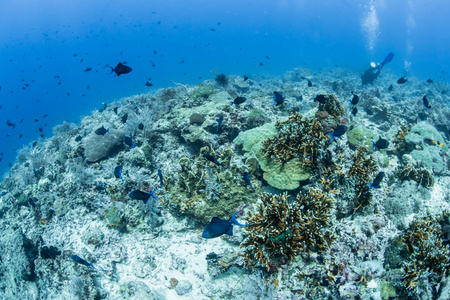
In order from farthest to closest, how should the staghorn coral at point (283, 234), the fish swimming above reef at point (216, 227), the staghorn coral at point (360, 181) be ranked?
the staghorn coral at point (360, 181)
the staghorn coral at point (283, 234)
the fish swimming above reef at point (216, 227)

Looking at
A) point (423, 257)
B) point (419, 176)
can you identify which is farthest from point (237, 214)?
point (419, 176)

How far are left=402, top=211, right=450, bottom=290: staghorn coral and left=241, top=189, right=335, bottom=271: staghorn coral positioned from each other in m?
1.07

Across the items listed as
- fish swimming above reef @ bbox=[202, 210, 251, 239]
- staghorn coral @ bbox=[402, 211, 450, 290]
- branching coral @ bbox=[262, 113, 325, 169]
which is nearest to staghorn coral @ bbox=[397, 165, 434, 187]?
staghorn coral @ bbox=[402, 211, 450, 290]

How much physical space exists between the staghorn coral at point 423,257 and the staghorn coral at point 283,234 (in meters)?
1.07

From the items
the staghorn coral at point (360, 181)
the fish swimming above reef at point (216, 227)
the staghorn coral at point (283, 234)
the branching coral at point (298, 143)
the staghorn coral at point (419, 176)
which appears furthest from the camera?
the staghorn coral at point (419, 176)

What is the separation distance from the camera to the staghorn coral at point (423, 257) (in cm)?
287

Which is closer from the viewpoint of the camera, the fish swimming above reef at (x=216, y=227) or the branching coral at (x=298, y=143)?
the fish swimming above reef at (x=216, y=227)

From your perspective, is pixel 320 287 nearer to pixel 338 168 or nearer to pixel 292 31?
pixel 338 168

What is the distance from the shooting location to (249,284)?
3252 mm

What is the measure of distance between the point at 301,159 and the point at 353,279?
231 centimetres

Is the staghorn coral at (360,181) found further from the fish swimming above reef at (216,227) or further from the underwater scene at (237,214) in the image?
the fish swimming above reef at (216,227)

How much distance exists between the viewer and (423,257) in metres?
3.08

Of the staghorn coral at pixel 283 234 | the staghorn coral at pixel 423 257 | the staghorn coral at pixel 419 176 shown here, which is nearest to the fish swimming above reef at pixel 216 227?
the staghorn coral at pixel 283 234

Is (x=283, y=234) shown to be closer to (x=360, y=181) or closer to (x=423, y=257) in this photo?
(x=423, y=257)
